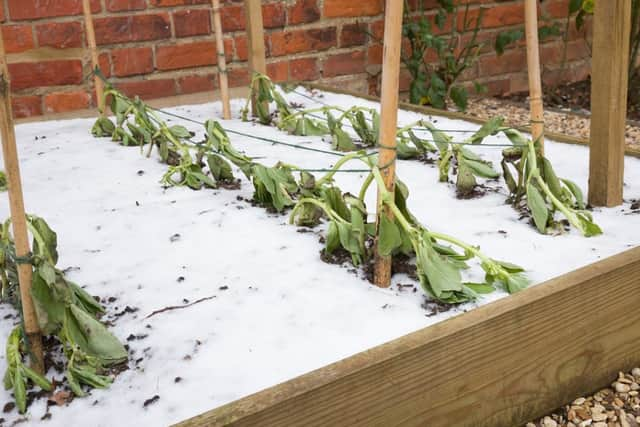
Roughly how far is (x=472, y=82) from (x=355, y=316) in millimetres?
2318

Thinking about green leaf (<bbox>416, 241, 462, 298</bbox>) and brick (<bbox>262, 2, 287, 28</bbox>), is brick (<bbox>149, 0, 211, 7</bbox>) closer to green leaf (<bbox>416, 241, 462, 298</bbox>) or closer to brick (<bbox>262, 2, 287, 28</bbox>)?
brick (<bbox>262, 2, 287, 28</bbox>)

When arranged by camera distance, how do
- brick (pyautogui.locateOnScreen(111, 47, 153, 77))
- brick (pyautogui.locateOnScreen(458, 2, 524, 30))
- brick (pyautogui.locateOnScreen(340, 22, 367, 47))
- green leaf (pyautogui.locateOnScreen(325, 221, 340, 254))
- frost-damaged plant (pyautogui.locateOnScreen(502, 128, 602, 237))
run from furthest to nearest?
brick (pyautogui.locateOnScreen(458, 2, 524, 30))
brick (pyautogui.locateOnScreen(340, 22, 367, 47))
brick (pyautogui.locateOnScreen(111, 47, 153, 77))
frost-damaged plant (pyautogui.locateOnScreen(502, 128, 602, 237))
green leaf (pyautogui.locateOnScreen(325, 221, 340, 254))

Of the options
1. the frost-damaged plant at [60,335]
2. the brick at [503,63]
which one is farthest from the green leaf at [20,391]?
the brick at [503,63]

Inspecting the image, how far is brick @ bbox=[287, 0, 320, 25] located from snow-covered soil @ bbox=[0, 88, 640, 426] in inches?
36.4

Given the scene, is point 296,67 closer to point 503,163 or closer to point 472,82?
point 472,82

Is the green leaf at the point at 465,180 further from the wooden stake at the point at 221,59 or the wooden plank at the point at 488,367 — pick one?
the wooden stake at the point at 221,59

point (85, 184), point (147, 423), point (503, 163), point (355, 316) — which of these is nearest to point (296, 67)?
point (85, 184)

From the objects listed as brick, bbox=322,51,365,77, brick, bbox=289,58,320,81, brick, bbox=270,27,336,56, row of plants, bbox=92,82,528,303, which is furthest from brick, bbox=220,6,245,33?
row of plants, bbox=92,82,528,303

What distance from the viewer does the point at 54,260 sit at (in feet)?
3.33

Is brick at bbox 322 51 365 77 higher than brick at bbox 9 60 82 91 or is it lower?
lower

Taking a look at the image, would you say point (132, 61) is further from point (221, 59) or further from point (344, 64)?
point (344, 64)

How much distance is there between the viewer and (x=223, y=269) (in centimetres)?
124

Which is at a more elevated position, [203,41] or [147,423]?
[203,41]

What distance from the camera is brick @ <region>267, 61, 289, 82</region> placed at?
8.74 feet
